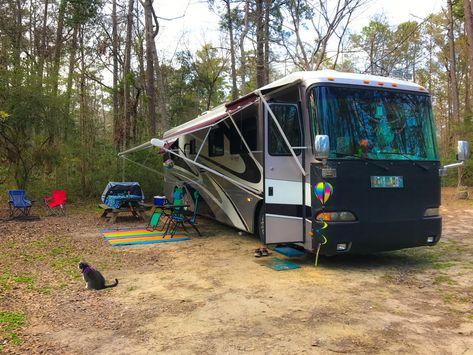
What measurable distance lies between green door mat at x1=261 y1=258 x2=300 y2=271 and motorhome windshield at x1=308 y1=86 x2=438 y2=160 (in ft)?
5.63

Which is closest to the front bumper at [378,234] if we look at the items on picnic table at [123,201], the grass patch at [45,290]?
the grass patch at [45,290]

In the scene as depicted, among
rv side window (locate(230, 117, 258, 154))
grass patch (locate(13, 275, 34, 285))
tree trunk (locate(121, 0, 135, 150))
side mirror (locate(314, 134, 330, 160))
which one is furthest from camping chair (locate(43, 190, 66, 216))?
side mirror (locate(314, 134, 330, 160))

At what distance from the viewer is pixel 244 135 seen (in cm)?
760

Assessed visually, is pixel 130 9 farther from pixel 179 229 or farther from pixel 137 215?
pixel 179 229

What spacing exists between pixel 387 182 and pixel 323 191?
3.12 ft

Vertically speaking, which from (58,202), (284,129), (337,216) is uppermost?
(284,129)

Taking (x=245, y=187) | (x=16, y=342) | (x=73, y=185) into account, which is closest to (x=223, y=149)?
(x=245, y=187)

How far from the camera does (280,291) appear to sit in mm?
4816

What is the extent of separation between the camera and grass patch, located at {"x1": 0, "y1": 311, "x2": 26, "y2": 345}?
3562 mm

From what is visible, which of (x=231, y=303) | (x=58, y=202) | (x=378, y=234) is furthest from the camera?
(x=58, y=202)

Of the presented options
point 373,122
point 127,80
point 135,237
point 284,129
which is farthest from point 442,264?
point 127,80

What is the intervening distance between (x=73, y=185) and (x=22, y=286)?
392 inches

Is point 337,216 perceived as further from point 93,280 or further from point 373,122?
point 93,280

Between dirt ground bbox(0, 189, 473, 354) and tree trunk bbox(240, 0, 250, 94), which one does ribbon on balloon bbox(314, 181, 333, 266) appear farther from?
tree trunk bbox(240, 0, 250, 94)
